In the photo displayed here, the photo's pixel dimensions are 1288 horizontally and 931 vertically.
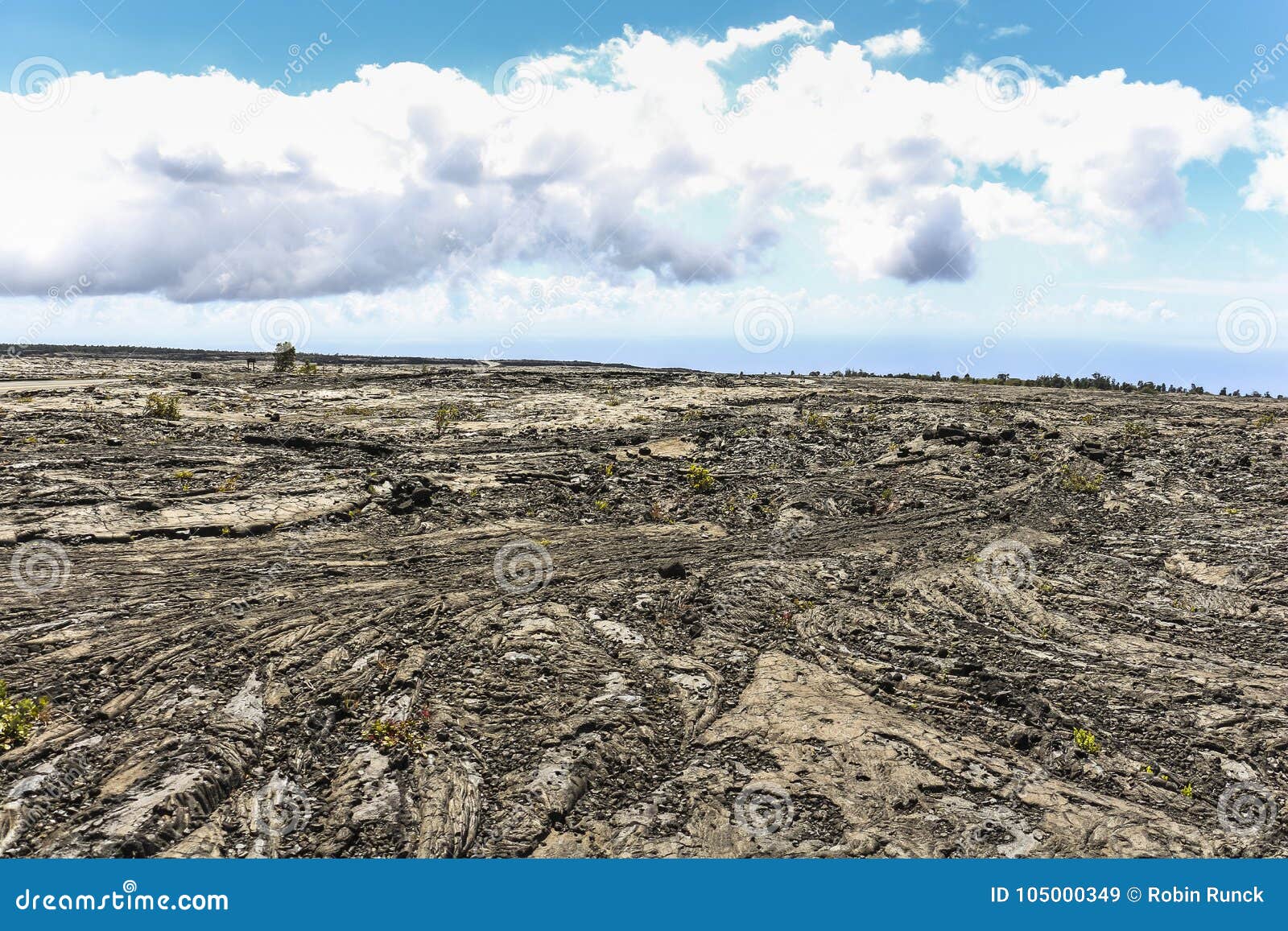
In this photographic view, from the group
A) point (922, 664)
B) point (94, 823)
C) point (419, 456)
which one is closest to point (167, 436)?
point (419, 456)

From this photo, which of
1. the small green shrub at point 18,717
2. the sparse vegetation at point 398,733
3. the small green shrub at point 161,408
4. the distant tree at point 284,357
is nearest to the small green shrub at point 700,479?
the sparse vegetation at point 398,733

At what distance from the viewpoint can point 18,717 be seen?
29.8ft

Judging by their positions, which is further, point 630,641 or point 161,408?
point 161,408

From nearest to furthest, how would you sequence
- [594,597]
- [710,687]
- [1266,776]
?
[1266,776]
[710,687]
[594,597]

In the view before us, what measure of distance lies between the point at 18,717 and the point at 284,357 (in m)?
30.6

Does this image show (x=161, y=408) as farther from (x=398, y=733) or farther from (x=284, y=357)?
(x=398, y=733)

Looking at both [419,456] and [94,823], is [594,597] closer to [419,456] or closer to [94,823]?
[94,823]

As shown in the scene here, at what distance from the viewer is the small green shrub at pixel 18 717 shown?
8828 millimetres

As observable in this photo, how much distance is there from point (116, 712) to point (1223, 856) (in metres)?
13.3

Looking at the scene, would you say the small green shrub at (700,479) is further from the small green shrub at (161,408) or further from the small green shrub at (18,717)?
the small green shrub at (161,408)

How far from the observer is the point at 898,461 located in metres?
22.9

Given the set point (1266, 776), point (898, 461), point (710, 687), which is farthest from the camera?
point (898, 461)

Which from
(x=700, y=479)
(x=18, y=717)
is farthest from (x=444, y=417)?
(x=18, y=717)

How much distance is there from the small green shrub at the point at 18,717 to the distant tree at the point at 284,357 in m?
29.2
